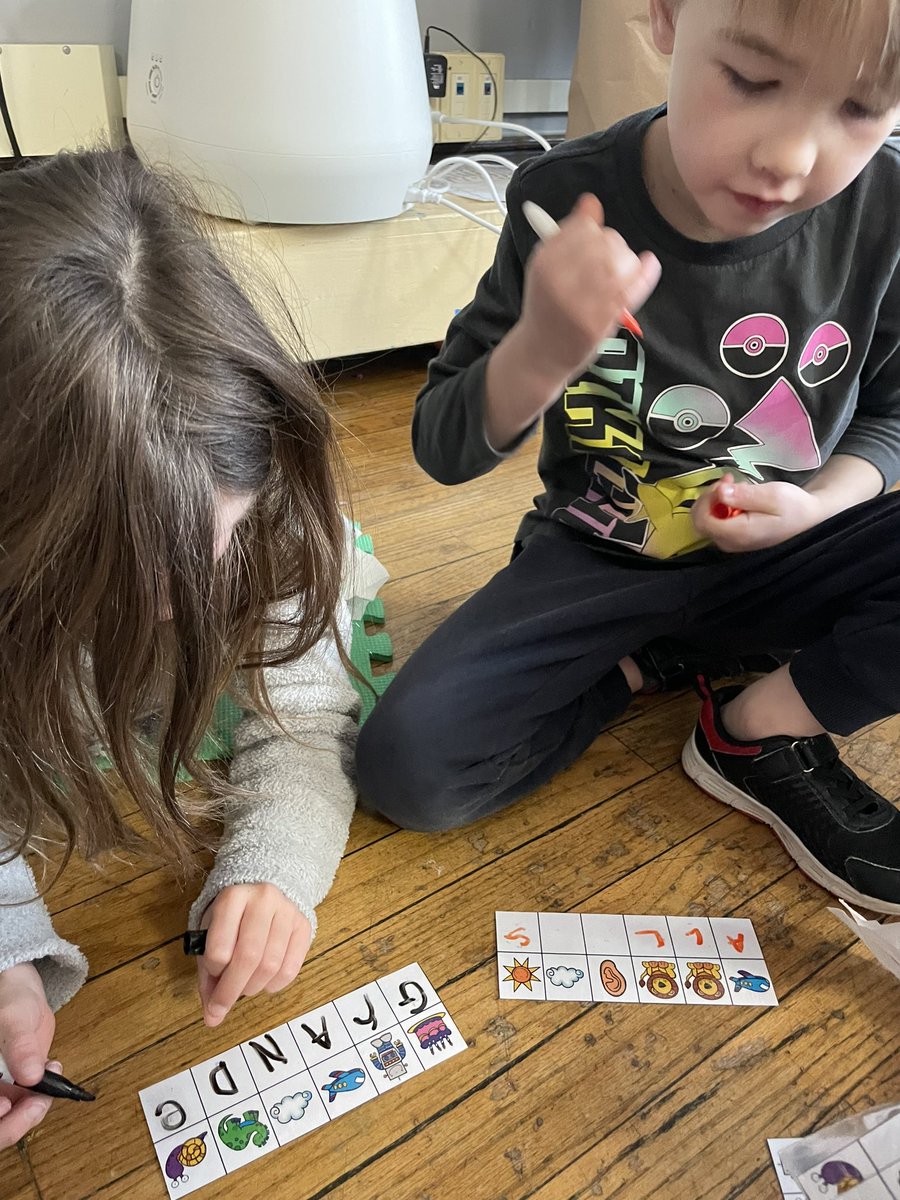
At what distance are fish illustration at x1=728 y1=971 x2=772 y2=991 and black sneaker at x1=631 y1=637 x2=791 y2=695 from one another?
35 cm

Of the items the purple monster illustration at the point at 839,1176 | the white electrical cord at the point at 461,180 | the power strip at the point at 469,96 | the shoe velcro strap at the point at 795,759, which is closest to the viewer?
the purple monster illustration at the point at 839,1176

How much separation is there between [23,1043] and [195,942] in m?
0.13

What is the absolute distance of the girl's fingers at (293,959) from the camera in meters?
0.69

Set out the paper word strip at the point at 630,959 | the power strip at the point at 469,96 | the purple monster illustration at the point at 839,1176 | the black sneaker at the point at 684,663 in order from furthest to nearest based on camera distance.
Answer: the power strip at the point at 469,96 → the black sneaker at the point at 684,663 → the paper word strip at the point at 630,959 → the purple monster illustration at the point at 839,1176

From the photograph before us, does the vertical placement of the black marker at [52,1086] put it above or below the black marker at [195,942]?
below

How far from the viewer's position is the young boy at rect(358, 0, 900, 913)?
2.55 feet

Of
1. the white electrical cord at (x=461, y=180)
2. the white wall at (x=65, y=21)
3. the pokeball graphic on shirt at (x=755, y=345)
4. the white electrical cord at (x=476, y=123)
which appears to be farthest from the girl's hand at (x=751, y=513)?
the white wall at (x=65, y=21)

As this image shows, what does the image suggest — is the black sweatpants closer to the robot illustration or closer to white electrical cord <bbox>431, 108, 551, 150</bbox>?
the robot illustration

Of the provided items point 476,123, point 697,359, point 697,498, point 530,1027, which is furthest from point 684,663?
point 476,123

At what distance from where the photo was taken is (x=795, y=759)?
87cm

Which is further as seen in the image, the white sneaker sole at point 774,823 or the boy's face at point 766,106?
the white sneaker sole at point 774,823

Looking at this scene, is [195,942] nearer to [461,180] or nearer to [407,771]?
[407,771]

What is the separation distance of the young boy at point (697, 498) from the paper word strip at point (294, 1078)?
181 millimetres

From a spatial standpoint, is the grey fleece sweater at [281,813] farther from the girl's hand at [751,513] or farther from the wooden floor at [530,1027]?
the girl's hand at [751,513]
